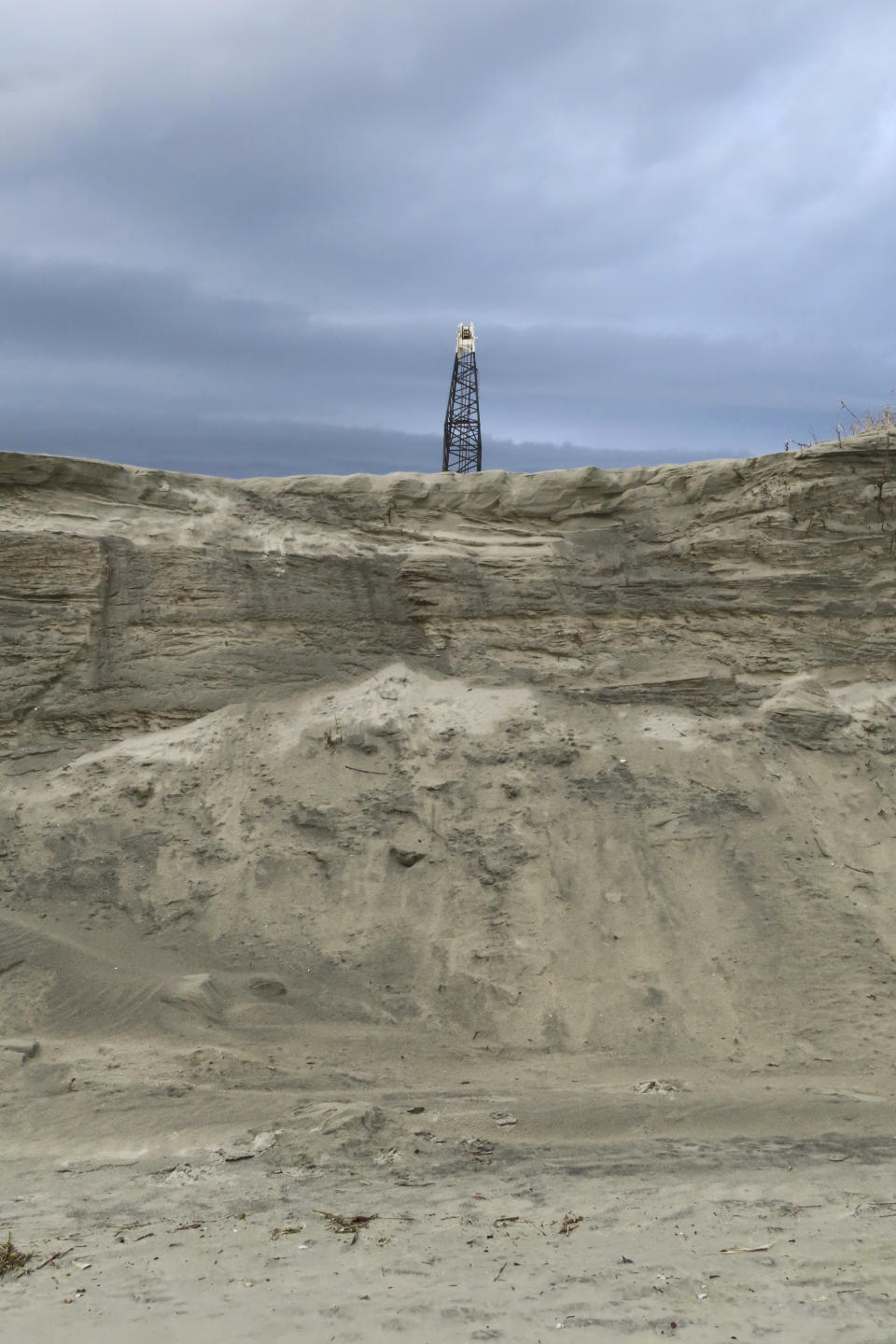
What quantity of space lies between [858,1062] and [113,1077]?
5.14 meters

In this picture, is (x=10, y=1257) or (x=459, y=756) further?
(x=459, y=756)

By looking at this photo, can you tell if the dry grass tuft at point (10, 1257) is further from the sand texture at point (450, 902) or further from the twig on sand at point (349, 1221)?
the twig on sand at point (349, 1221)

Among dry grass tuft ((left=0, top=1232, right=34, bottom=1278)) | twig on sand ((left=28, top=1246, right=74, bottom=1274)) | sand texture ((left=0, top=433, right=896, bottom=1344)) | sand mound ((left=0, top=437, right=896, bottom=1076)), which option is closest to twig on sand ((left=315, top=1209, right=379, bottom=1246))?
sand texture ((left=0, top=433, right=896, bottom=1344))

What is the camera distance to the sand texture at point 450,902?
4.90 meters

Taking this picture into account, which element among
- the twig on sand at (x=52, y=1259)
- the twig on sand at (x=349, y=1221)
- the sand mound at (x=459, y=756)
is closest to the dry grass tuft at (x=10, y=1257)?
the twig on sand at (x=52, y=1259)

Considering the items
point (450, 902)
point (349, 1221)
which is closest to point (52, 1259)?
point (349, 1221)

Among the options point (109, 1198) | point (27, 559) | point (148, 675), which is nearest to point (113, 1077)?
point (109, 1198)

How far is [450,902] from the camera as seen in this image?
29.6ft

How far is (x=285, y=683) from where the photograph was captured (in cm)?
1037

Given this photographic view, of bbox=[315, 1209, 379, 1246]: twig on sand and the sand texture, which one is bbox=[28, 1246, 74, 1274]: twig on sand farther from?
bbox=[315, 1209, 379, 1246]: twig on sand

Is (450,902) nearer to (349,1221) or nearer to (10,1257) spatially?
(349,1221)

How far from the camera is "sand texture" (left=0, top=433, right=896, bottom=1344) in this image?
490 centimetres

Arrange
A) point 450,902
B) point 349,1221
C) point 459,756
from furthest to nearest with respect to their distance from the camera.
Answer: point 459,756
point 450,902
point 349,1221

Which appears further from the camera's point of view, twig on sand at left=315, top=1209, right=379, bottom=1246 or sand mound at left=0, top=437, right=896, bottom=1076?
sand mound at left=0, top=437, right=896, bottom=1076
